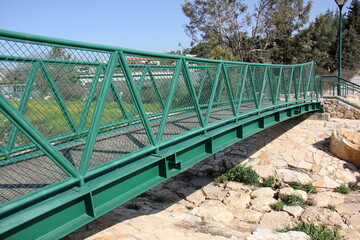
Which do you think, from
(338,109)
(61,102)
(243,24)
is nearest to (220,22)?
(243,24)

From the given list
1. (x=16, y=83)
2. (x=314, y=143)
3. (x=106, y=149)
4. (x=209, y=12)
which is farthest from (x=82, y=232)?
(x=209, y=12)

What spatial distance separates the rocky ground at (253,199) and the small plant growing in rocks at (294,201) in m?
0.19

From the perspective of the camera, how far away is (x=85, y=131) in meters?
5.49

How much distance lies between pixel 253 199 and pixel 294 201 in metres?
1.17

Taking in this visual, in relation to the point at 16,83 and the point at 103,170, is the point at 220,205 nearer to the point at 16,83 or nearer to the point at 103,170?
the point at 103,170

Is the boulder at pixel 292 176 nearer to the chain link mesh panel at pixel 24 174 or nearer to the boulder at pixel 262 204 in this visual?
the boulder at pixel 262 204

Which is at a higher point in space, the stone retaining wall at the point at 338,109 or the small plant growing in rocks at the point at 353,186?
the stone retaining wall at the point at 338,109

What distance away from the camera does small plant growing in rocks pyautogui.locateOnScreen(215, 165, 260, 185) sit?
1028 cm

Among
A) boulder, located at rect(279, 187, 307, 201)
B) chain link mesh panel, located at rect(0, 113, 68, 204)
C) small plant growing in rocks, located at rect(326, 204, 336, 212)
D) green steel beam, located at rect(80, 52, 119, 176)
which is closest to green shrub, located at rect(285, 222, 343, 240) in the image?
small plant growing in rocks, located at rect(326, 204, 336, 212)

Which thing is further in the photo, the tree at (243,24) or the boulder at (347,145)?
the tree at (243,24)

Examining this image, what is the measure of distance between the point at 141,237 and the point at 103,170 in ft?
5.70

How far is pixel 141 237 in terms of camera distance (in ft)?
16.1

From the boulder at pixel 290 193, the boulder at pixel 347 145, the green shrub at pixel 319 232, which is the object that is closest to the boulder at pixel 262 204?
the boulder at pixel 290 193

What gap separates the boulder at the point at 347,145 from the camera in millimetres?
10773
